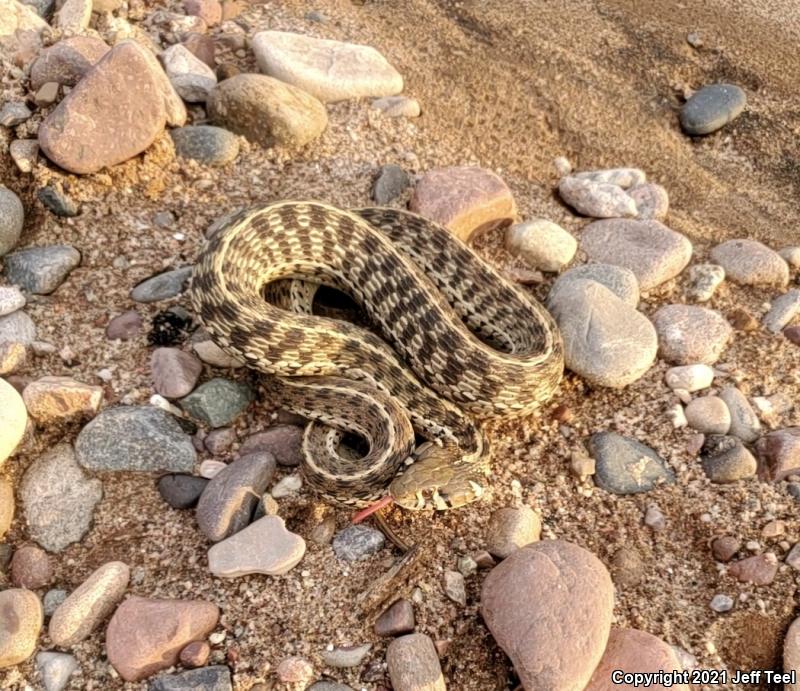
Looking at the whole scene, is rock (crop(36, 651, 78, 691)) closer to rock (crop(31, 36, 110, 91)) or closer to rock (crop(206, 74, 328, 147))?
rock (crop(206, 74, 328, 147))

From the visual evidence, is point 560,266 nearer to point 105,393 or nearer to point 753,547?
point 753,547

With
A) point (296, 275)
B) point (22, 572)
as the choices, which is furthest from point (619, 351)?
point (22, 572)

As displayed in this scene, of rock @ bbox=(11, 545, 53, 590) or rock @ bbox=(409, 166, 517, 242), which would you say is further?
rock @ bbox=(409, 166, 517, 242)

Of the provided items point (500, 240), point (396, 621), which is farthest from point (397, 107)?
point (396, 621)

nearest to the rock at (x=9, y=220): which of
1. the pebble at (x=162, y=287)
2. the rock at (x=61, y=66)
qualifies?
the pebble at (x=162, y=287)

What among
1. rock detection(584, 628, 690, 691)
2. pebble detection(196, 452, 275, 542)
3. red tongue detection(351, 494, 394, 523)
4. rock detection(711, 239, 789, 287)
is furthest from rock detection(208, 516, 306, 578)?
rock detection(711, 239, 789, 287)

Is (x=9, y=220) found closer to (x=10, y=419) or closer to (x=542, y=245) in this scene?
(x=10, y=419)

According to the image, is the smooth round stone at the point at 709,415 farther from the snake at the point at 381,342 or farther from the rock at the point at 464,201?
the rock at the point at 464,201
